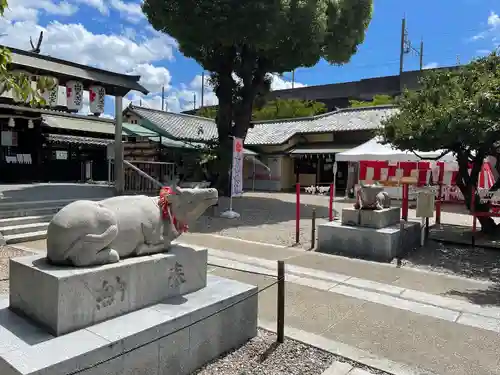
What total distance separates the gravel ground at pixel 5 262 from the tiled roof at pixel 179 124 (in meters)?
13.4

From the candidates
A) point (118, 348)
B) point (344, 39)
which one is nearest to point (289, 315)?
point (118, 348)

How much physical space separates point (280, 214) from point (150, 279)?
10217 millimetres

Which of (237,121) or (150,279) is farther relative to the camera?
(237,121)

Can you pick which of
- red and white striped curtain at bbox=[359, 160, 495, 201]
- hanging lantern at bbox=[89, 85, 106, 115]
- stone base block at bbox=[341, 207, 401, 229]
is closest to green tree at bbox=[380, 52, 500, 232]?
stone base block at bbox=[341, 207, 401, 229]

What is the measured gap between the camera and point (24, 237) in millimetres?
8000

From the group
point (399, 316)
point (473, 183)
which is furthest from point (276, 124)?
point (399, 316)

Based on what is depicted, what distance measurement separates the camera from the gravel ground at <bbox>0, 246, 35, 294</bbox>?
5.02 m

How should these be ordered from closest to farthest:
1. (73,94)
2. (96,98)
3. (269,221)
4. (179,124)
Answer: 1. (269,221)
2. (73,94)
3. (96,98)
4. (179,124)

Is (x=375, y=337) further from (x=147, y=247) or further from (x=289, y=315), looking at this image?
(x=147, y=247)

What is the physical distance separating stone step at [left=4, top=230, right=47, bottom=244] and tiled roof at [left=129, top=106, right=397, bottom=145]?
40.2 feet

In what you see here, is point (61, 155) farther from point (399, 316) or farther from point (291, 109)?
point (291, 109)

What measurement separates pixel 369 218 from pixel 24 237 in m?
7.49

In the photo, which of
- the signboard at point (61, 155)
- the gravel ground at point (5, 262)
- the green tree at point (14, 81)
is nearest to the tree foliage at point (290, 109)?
the signboard at point (61, 155)

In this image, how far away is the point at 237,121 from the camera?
15664 mm
